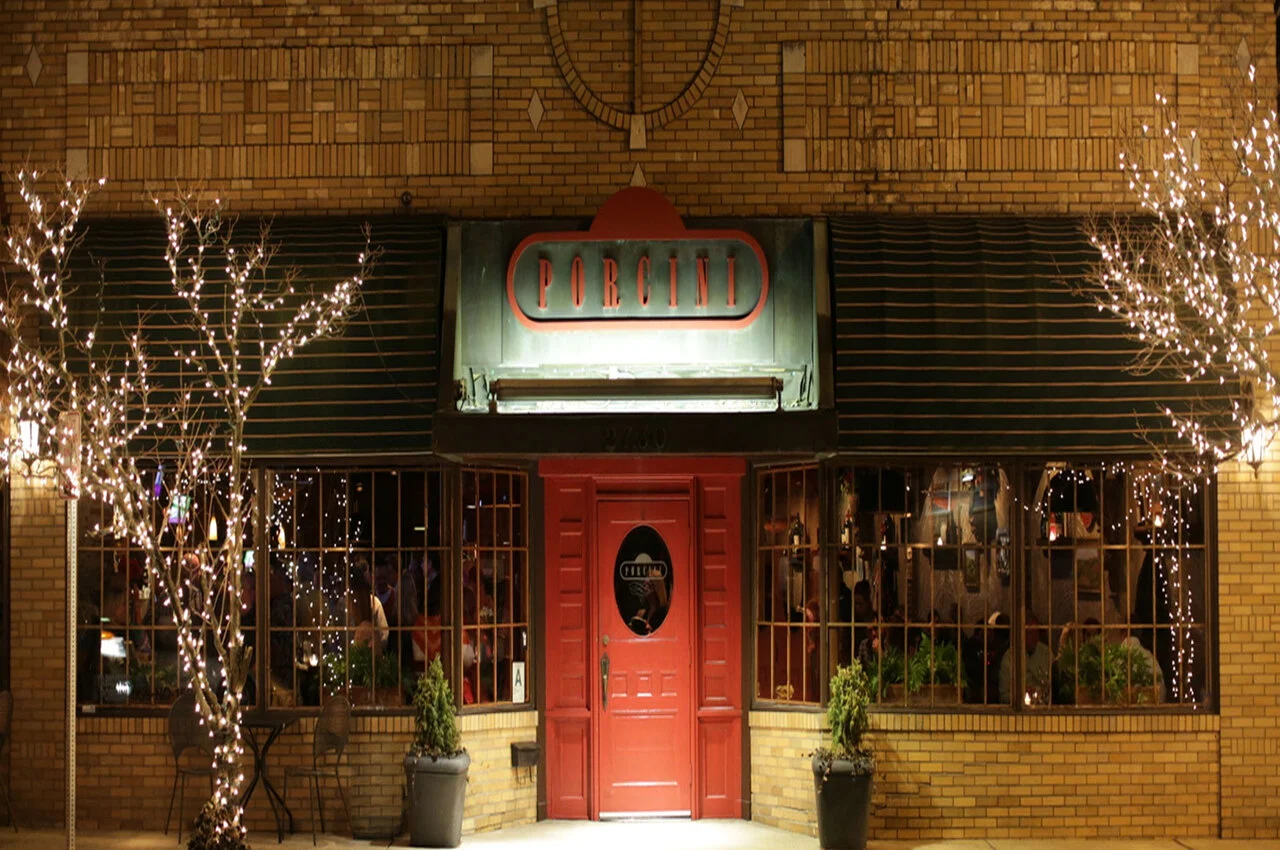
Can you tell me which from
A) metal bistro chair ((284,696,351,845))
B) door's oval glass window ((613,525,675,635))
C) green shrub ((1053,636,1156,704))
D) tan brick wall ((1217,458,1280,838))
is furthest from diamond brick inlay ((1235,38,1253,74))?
metal bistro chair ((284,696,351,845))

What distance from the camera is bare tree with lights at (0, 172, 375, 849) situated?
1011cm

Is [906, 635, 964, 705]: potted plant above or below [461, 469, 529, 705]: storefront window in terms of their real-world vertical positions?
below

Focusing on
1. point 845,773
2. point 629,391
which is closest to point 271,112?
point 629,391

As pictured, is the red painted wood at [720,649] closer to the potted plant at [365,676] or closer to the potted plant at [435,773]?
the potted plant at [435,773]

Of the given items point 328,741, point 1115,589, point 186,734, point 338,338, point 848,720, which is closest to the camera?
point 848,720

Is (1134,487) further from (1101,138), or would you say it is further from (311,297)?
(311,297)

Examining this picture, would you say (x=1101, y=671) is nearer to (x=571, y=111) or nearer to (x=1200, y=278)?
(x=1200, y=278)

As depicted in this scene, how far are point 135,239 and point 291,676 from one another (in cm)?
380

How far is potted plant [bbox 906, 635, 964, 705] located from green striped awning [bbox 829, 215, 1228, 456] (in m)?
1.63

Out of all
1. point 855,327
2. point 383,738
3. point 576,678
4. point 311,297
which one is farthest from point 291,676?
point 855,327

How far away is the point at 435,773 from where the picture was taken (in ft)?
33.2

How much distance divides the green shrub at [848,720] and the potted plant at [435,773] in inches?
109

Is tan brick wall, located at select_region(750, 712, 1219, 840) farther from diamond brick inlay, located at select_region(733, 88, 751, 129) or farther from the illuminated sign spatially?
diamond brick inlay, located at select_region(733, 88, 751, 129)

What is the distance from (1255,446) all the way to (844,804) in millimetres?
4274
